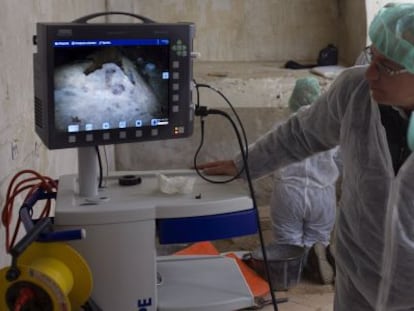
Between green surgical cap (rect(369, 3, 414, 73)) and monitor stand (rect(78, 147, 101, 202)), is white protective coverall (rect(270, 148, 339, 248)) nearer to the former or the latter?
green surgical cap (rect(369, 3, 414, 73))

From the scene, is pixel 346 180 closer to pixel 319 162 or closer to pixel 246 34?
pixel 319 162

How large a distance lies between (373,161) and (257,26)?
3135 millimetres

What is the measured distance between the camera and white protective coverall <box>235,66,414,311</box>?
126 cm

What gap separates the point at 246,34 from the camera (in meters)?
4.32

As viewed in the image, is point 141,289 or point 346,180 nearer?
point 141,289

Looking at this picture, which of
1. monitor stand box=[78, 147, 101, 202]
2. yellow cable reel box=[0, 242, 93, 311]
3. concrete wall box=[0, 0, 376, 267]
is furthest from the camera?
concrete wall box=[0, 0, 376, 267]

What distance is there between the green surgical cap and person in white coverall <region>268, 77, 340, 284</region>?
71.1 inches

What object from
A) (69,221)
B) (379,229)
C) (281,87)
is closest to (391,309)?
(379,229)

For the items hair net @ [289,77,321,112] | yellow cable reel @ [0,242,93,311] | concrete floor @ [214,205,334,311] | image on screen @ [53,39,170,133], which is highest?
image on screen @ [53,39,170,133]

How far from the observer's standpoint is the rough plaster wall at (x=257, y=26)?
13.9 ft

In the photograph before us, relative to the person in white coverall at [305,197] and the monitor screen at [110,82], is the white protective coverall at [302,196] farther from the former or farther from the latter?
the monitor screen at [110,82]

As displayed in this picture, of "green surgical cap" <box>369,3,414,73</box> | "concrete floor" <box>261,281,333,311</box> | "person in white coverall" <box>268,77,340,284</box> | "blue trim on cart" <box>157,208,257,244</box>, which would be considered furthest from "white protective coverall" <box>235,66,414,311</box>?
"person in white coverall" <box>268,77,340,284</box>

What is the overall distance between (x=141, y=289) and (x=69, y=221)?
18 centimetres

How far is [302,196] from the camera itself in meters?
3.08
